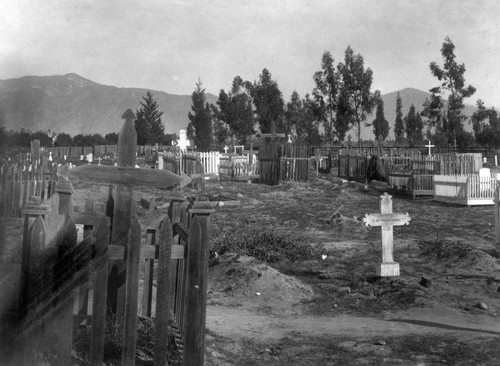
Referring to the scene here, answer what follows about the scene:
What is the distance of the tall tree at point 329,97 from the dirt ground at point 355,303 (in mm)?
44557

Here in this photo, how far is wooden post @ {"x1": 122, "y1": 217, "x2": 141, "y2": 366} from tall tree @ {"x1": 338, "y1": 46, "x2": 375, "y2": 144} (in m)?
54.9

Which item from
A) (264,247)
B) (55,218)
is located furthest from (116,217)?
(264,247)

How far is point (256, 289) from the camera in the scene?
29.6ft

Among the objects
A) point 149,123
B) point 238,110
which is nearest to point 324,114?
point 238,110

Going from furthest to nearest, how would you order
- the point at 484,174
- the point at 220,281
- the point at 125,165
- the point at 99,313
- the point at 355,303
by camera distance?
the point at 484,174 → the point at 220,281 → the point at 355,303 → the point at 125,165 → the point at 99,313

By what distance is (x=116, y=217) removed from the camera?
4652 mm

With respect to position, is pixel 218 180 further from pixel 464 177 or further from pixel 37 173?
pixel 37 173

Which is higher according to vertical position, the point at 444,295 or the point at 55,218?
the point at 55,218

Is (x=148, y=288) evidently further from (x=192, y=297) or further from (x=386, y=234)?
(x=386, y=234)

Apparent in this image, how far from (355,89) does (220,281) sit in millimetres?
51239

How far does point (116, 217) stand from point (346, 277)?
6176 mm

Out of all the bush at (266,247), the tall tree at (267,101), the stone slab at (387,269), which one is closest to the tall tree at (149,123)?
the tall tree at (267,101)

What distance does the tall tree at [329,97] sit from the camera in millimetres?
59188

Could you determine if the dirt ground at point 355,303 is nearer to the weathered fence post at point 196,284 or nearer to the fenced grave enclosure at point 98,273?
the weathered fence post at point 196,284
